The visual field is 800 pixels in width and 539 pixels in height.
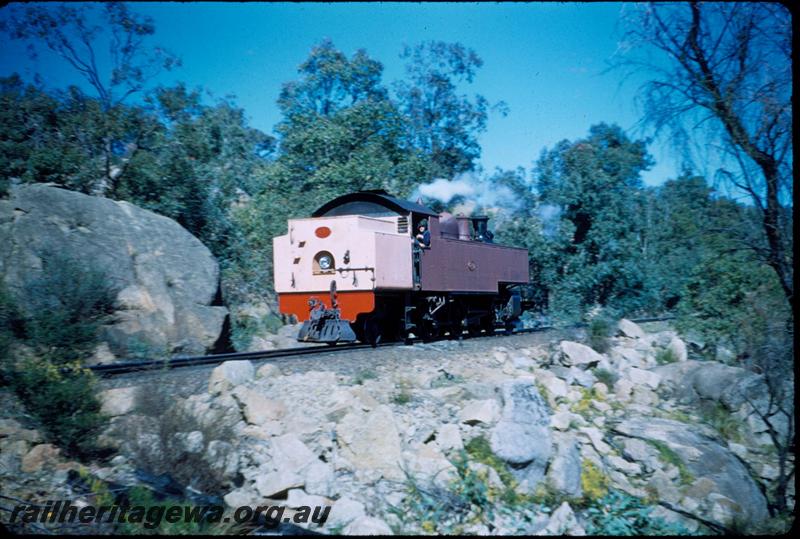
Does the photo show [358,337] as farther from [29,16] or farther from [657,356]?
[29,16]

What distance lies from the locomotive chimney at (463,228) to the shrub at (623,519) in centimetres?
1120

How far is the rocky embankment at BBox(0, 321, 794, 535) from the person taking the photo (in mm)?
6188

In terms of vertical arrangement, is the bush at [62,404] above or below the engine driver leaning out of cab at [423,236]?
below

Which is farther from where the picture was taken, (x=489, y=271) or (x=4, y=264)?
(x=489, y=271)

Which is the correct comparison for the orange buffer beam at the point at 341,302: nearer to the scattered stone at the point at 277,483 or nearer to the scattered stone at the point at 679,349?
the scattered stone at the point at 277,483

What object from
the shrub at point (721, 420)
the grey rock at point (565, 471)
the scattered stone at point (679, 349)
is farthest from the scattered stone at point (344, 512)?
the scattered stone at point (679, 349)

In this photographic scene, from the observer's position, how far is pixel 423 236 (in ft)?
46.4

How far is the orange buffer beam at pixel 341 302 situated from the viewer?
40.2ft

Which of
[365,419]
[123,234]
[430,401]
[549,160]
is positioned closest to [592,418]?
[430,401]

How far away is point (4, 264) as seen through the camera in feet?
37.5

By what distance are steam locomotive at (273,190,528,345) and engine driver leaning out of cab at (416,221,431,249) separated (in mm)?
63

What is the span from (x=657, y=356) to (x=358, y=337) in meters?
7.12

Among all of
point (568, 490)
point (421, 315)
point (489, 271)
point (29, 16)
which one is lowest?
point (568, 490)

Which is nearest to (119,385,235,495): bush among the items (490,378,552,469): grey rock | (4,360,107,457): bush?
(4,360,107,457): bush
